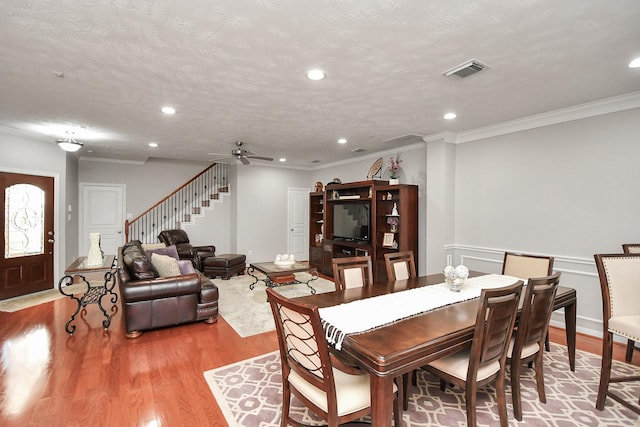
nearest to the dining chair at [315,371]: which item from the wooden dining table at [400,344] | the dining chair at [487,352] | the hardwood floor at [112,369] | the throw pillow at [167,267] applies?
the wooden dining table at [400,344]

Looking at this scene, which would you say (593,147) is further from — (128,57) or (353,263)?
(128,57)

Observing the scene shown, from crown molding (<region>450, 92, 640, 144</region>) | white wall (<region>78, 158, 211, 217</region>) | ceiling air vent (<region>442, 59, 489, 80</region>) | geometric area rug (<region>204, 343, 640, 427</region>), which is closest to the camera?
geometric area rug (<region>204, 343, 640, 427</region>)

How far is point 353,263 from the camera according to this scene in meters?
2.88

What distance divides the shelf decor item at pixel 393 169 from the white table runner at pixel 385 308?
3.08 metres

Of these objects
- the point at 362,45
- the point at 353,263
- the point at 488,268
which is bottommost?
the point at 488,268

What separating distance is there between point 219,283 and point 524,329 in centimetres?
511

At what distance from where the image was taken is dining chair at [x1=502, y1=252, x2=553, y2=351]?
9.75 ft

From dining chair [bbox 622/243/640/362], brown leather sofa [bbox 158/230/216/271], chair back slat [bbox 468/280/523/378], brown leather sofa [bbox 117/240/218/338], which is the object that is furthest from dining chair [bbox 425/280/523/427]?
brown leather sofa [bbox 158/230/216/271]

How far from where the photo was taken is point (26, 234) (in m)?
5.00

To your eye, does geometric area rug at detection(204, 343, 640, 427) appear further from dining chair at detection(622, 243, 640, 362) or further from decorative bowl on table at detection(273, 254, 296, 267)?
decorative bowl on table at detection(273, 254, 296, 267)

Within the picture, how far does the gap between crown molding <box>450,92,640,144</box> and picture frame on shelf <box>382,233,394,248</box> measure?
6.69 ft

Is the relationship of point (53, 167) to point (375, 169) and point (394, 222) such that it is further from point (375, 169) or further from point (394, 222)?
point (394, 222)

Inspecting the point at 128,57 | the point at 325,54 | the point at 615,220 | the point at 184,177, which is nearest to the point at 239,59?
the point at 325,54

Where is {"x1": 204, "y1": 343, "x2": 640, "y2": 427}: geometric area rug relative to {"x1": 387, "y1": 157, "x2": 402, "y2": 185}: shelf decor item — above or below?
below
